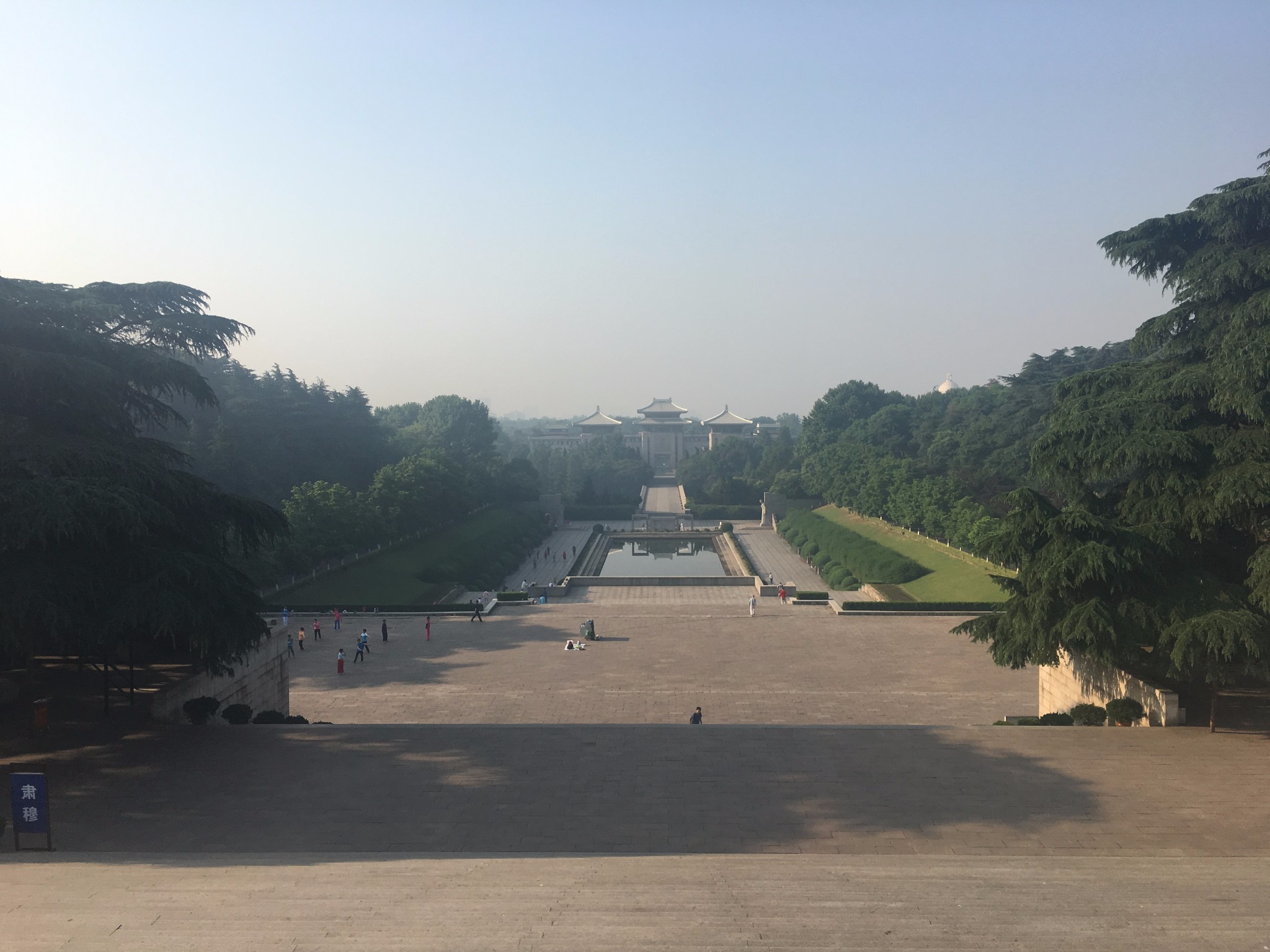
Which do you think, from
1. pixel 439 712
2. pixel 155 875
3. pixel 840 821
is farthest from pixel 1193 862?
pixel 439 712

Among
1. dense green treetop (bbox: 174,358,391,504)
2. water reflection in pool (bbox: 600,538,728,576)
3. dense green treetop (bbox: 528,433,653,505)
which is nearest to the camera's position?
dense green treetop (bbox: 174,358,391,504)

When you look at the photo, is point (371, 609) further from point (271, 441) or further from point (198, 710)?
point (271, 441)

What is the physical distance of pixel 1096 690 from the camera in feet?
46.7

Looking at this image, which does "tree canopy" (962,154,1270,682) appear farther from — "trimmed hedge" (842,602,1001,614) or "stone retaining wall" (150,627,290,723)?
"stone retaining wall" (150,627,290,723)

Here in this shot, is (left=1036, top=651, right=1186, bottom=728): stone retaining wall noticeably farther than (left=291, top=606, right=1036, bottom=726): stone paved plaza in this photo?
No

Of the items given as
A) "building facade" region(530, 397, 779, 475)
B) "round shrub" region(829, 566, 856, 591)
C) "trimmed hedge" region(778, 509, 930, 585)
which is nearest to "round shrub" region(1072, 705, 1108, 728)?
"trimmed hedge" region(778, 509, 930, 585)

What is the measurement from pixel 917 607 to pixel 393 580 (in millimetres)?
18073

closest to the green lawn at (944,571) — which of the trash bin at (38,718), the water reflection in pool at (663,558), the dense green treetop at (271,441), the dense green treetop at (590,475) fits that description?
the water reflection in pool at (663,558)

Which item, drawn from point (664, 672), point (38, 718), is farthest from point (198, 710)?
point (664, 672)

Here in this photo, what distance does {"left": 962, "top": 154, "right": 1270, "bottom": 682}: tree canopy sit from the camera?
12344 millimetres

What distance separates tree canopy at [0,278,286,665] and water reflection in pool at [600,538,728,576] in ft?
86.4

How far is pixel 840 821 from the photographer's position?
972 centimetres

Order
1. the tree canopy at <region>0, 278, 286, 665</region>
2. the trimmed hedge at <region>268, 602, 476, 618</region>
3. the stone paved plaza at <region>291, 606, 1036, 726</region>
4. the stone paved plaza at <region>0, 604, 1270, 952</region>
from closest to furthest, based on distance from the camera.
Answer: the stone paved plaza at <region>0, 604, 1270, 952</region>
the tree canopy at <region>0, 278, 286, 665</region>
the stone paved plaza at <region>291, 606, 1036, 726</region>
the trimmed hedge at <region>268, 602, 476, 618</region>

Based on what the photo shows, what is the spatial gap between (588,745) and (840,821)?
388 cm
